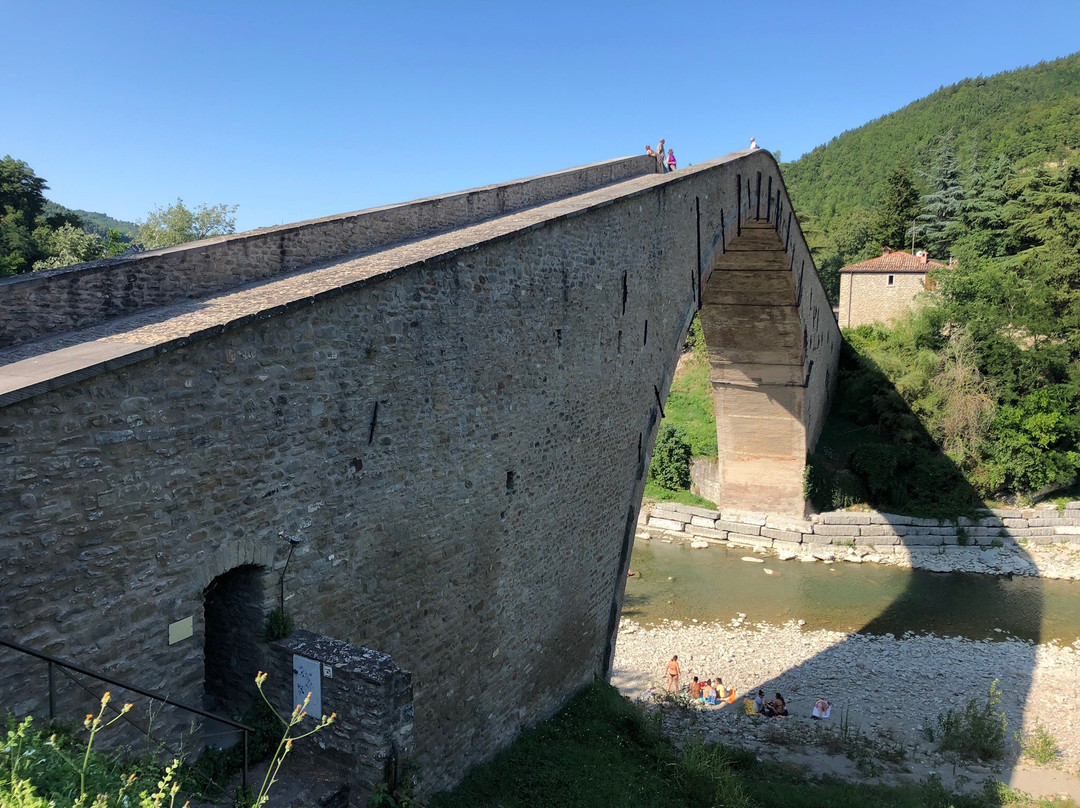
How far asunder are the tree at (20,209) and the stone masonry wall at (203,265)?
1630cm

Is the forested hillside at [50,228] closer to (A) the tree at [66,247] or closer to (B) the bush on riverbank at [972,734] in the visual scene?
(A) the tree at [66,247]

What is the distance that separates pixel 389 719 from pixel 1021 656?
529 inches

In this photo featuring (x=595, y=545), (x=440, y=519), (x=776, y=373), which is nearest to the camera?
(x=440, y=519)

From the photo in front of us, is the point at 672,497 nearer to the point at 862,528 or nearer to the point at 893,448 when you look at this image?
the point at 862,528

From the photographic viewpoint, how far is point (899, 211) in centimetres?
3297

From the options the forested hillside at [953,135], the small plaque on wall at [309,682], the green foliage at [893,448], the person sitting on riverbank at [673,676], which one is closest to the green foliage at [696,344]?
the green foliage at [893,448]

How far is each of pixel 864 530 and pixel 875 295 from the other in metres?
11.7

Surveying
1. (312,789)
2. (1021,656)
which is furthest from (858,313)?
(312,789)

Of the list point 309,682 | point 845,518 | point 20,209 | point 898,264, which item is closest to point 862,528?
point 845,518

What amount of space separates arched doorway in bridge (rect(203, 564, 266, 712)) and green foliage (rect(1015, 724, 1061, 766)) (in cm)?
1027

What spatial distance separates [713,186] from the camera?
37.2 feet

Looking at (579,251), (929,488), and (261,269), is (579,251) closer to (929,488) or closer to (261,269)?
(261,269)

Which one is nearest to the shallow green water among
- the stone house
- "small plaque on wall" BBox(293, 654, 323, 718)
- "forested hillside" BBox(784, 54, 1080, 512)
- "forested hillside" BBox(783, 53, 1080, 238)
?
"forested hillside" BBox(784, 54, 1080, 512)

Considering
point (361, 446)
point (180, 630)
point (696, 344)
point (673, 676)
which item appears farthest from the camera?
point (696, 344)
